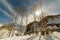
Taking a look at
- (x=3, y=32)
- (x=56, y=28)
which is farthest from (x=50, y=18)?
(x=3, y=32)

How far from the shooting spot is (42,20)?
485 cm

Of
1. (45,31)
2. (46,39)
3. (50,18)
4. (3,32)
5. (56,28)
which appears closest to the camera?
(46,39)

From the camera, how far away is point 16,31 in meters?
6.16

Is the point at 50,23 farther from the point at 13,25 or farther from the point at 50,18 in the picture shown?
the point at 13,25

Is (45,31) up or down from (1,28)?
down

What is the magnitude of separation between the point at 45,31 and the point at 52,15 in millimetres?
1688

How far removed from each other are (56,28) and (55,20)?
0.48 meters

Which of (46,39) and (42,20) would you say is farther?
(42,20)

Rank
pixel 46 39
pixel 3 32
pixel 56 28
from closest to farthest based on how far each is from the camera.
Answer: pixel 46 39 → pixel 56 28 → pixel 3 32

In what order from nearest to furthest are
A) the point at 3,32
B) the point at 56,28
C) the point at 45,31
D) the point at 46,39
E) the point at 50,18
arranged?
the point at 46,39, the point at 45,31, the point at 56,28, the point at 50,18, the point at 3,32

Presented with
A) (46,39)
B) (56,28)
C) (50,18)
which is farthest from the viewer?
(50,18)

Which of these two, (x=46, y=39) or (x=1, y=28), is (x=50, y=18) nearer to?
(x=46, y=39)

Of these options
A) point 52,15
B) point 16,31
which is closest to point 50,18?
point 52,15

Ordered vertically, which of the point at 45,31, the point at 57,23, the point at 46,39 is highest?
the point at 57,23
